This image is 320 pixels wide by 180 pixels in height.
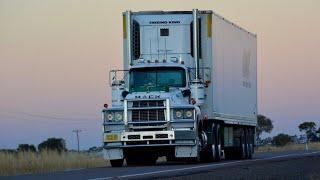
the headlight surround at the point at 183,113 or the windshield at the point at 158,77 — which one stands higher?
the windshield at the point at 158,77

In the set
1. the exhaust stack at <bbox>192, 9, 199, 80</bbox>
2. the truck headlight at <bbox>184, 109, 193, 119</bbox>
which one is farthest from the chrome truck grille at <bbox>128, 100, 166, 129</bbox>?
the exhaust stack at <bbox>192, 9, 199, 80</bbox>

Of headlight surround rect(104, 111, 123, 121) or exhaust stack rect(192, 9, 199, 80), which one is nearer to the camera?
headlight surround rect(104, 111, 123, 121)

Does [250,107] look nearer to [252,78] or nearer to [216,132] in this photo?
[252,78]

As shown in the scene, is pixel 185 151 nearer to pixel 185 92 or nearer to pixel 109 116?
pixel 185 92

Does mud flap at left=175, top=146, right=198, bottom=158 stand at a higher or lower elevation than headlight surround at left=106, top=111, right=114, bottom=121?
lower

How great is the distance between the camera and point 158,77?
3011 cm

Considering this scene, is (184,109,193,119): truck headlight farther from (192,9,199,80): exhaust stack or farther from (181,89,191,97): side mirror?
(192,9,199,80): exhaust stack

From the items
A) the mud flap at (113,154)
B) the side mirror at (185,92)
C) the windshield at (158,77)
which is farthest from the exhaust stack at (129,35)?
the mud flap at (113,154)

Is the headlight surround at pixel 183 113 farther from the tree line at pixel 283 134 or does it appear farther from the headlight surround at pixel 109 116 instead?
the tree line at pixel 283 134

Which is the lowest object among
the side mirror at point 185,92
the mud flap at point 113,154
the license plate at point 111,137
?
the mud flap at point 113,154

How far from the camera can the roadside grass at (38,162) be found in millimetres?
30359

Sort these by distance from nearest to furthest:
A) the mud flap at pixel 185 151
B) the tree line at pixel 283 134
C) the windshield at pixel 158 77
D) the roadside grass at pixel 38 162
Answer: the mud flap at pixel 185 151 < the windshield at pixel 158 77 < the roadside grass at pixel 38 162 < the tree line at pixel 283 134

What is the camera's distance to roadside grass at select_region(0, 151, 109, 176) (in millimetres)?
30359

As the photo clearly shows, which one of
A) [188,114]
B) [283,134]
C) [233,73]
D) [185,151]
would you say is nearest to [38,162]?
[185,151]
